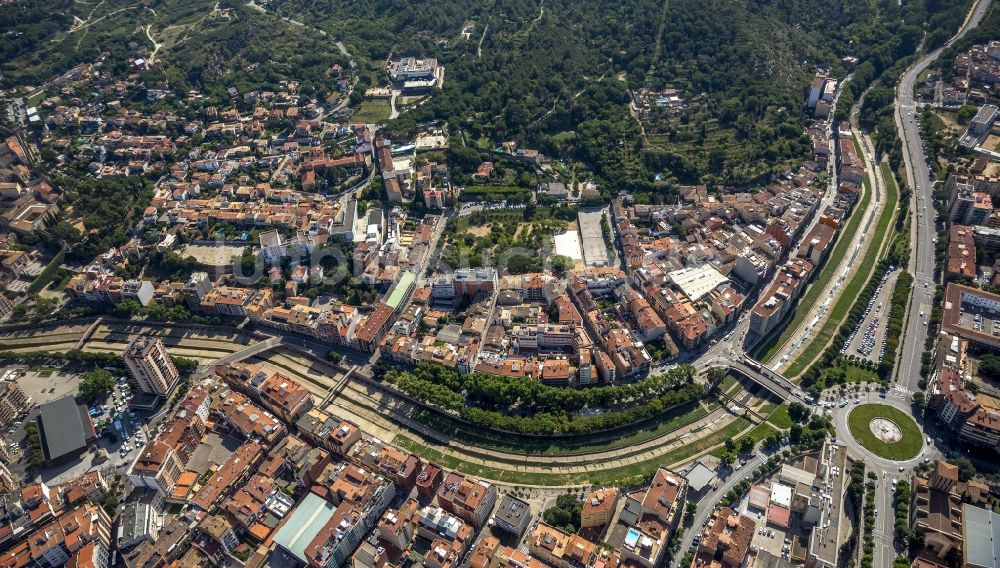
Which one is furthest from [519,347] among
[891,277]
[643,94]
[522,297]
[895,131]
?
[895,131]

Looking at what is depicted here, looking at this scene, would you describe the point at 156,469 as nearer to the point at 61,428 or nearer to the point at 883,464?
the point at 61,428

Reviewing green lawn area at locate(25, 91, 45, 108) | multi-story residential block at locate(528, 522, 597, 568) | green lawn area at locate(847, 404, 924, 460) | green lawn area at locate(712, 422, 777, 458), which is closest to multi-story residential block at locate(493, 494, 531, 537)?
multi-story residential block at locate(528, 522, 597, 568)

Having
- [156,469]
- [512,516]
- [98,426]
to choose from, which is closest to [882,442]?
[512,516]

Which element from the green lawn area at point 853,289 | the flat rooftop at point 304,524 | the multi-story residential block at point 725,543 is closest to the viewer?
the multi-story residential block at point 725,543

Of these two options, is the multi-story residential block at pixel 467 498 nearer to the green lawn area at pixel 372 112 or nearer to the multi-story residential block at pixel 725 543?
the multi-story residential block at pixel 725 543

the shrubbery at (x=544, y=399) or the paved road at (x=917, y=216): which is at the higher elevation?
the paved road at (x=917, y=216)

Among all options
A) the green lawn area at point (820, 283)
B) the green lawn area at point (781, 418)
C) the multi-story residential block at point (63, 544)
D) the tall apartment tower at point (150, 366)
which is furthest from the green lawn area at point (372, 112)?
the green lawn area at point (781, 418)

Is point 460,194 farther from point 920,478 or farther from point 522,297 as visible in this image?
point 920,478
